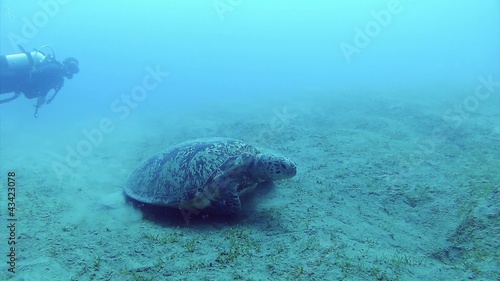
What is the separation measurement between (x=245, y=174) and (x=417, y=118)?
6.83 m

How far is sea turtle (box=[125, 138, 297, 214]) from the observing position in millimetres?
4293

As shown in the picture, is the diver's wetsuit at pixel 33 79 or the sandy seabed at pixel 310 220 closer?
the sandy seabed at pixel 310 220

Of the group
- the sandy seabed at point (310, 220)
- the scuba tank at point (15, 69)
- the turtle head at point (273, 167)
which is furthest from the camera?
the scuba tank at point (15, 69)

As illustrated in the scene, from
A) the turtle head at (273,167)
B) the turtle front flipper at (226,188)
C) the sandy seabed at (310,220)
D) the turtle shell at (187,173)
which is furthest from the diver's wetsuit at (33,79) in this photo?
the turtle head at (273,167)

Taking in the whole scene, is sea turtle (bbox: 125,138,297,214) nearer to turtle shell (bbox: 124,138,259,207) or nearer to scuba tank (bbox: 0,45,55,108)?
turtle shell (bbox: 124,138,259,207)

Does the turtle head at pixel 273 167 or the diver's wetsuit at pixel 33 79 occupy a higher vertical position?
the turtle head at pixel 273 167

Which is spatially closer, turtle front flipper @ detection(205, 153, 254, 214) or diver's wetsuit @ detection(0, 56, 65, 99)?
turtle front flipper @ detection(205, 153, 254, 214)

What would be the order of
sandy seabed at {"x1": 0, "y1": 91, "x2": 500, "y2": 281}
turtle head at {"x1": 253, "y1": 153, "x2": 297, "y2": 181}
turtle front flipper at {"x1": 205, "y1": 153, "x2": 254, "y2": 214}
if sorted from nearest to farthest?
sandy seabed at {"x1": 0, "y1": 91, "x2": 500, "y2": 281} → turtle front flipper at {"x1": 205, "y1": 153, "x2": 254, "y2": 214} → turtle head at {"x1": 253, "y1": 153, "x2": 297, "y2": 181}

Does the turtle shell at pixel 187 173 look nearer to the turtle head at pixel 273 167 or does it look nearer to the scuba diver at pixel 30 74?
the turtle head at pixel 273 167

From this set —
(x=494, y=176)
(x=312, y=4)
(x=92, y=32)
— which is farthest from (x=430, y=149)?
(x=312, y=4)

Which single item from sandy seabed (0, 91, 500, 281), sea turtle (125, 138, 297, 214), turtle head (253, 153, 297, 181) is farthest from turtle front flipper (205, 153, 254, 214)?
turtle head (253, 153, 297, 181)

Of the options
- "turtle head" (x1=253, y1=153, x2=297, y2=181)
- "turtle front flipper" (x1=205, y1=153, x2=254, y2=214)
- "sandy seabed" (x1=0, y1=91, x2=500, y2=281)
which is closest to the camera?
"sandy seabed" (x1=0, y1=91, x2=500, y2=281)

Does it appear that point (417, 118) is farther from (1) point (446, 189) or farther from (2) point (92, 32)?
(2) point (92, 32)

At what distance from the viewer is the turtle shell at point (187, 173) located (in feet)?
14.2
